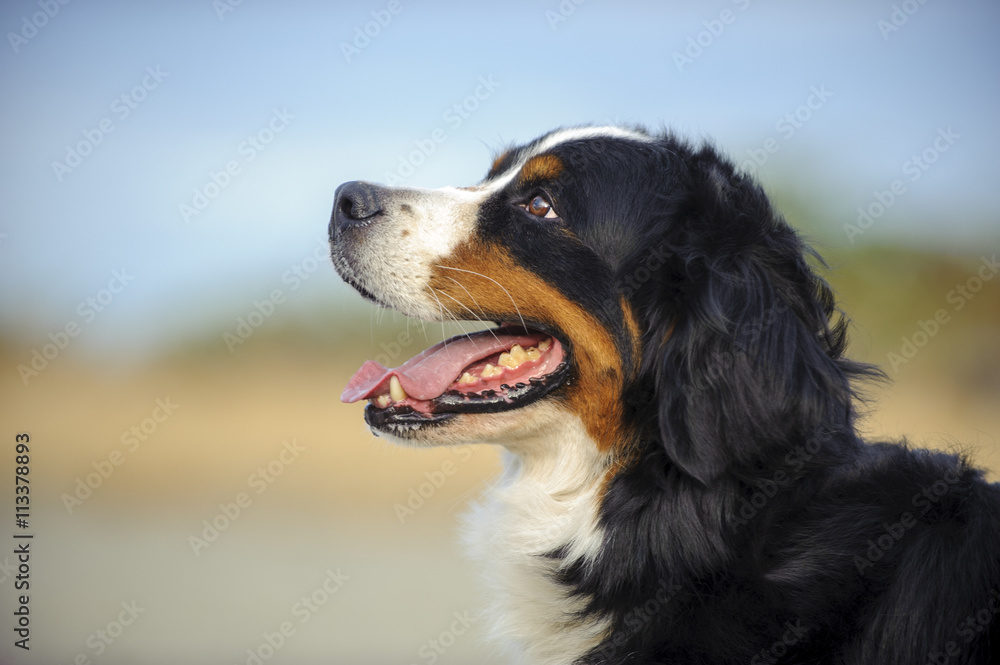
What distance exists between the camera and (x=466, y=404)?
10.7 feet

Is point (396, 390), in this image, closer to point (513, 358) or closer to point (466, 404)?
point (466, 404)

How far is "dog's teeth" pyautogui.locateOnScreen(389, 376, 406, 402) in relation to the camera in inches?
132

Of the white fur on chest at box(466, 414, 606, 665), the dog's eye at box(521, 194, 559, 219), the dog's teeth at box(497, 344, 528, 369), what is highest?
the dog's eye at box(521, 194, 559, 219)

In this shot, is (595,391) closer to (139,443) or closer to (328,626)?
(328,626)

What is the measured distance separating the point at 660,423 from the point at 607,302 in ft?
1.87

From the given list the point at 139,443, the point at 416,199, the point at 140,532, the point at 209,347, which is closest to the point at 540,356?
the point at 416,199

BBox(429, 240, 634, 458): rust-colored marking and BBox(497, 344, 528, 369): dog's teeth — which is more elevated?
BBox(429, 240, 634, 458): rust-colored marking

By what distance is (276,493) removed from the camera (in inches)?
420

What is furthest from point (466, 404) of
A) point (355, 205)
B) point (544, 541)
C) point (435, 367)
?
point (355, 205)

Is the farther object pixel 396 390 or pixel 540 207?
pixel 540 207

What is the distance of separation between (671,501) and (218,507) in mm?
7772

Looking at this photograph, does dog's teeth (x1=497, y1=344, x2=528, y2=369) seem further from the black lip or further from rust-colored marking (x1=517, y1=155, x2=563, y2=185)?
Answer: rust-colored marking (x1=517, y1=155, x2=563, y2=185)

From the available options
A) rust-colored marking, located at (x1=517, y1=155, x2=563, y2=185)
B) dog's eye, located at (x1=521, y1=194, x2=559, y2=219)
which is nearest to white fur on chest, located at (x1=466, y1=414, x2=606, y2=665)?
dog's eye, located at (x1=521, y1=194, x2=559, y2=219)

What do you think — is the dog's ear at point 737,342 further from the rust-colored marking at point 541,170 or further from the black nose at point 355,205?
the black nose at point 355,205
